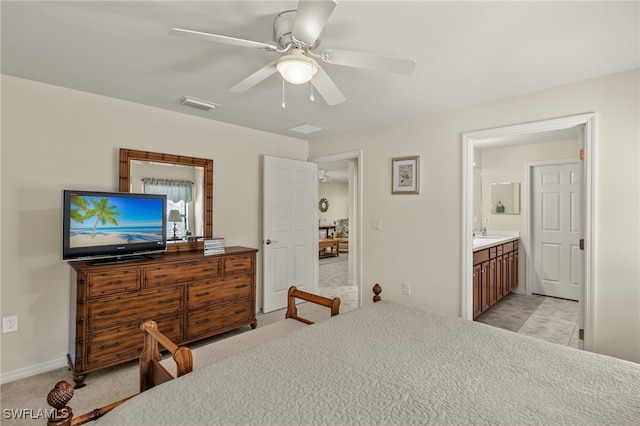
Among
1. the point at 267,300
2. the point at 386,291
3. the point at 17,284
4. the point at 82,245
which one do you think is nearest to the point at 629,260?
the point at 386,291

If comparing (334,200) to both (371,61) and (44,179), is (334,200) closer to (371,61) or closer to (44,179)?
(44,179)

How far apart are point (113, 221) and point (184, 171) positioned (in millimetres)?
955

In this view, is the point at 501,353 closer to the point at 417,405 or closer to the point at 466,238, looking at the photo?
the point at 417,405

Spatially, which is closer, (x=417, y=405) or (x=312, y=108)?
(x=417, y=405)

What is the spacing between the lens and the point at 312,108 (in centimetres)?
329

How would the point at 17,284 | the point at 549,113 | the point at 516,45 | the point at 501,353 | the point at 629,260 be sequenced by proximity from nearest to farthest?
the point at 501,353
the point at 516,45
the point at 629,260
the point at 17,284
the point at 549,113

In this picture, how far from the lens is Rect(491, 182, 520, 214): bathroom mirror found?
5.13m

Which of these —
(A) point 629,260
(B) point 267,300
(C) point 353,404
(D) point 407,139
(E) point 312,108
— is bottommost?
(B) point 267,300

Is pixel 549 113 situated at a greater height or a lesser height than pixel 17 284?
greater

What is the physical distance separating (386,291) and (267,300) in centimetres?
153

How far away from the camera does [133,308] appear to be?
2.69m

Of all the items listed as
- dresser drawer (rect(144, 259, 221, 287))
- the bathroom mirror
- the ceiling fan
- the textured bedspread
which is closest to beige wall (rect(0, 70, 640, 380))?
dresser drawer (rect(144, 259, 221, 287))

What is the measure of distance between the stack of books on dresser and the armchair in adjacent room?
18.6ft

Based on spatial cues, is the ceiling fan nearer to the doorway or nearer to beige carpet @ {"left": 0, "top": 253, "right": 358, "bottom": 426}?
beige carpet @ {"left": 0, "top": 253, "right": 358, "bottom": 426}
